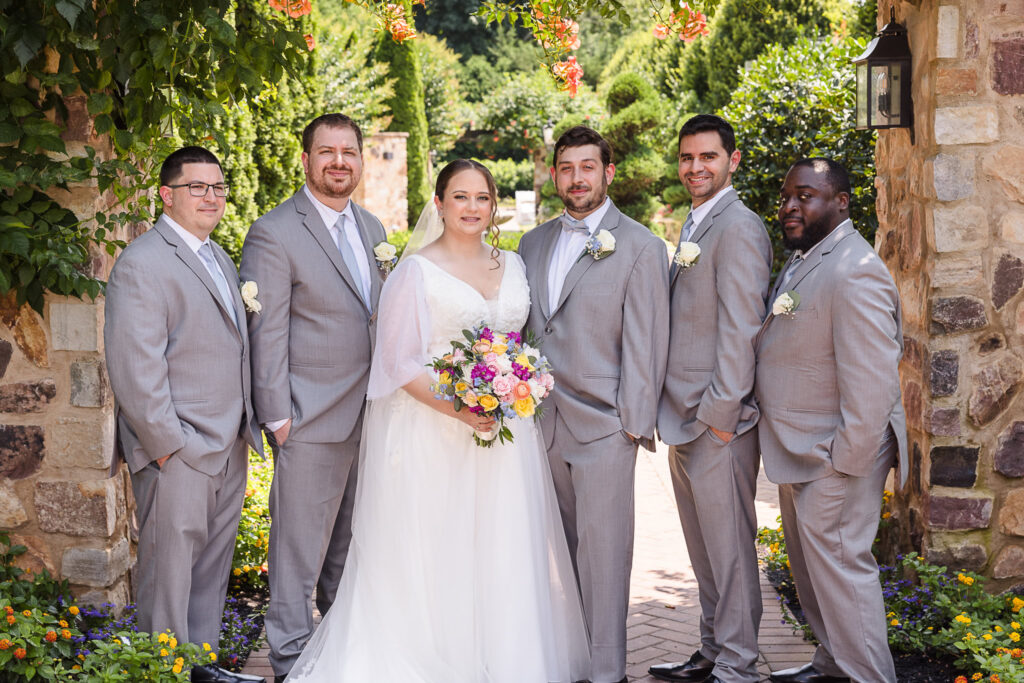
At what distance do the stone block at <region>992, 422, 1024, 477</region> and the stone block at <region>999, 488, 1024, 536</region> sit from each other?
0.08 metres

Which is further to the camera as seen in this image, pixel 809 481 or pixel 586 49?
pixel 586 49

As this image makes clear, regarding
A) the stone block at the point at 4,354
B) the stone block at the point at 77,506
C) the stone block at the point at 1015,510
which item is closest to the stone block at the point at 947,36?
the stone block at the point at 1015,510

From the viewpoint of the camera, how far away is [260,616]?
465cm

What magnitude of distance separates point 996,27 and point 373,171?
15567mm

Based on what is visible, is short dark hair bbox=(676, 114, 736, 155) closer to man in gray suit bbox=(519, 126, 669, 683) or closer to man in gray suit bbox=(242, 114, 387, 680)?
man in gray suit bbox=(519, 126, 669, 683)

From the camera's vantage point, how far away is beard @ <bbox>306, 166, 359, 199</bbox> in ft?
13.2

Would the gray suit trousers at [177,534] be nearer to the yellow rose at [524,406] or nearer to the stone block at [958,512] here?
the yellow rose at [524,406]

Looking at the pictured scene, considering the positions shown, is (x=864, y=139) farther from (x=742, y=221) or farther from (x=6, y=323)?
(x=6, y=323)

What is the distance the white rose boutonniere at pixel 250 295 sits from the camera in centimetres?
383

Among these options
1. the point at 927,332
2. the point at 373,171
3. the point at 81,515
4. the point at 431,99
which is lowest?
the point at 81,515

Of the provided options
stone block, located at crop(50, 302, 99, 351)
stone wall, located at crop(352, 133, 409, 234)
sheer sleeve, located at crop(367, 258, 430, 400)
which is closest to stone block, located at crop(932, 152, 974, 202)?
sheer sleeve, located at crop(367, 258, 430, 400)

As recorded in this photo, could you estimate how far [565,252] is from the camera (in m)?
4.04

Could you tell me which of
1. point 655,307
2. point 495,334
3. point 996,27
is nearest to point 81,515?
point 495,334

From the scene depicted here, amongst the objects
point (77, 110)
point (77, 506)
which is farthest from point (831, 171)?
point (77, 506)
